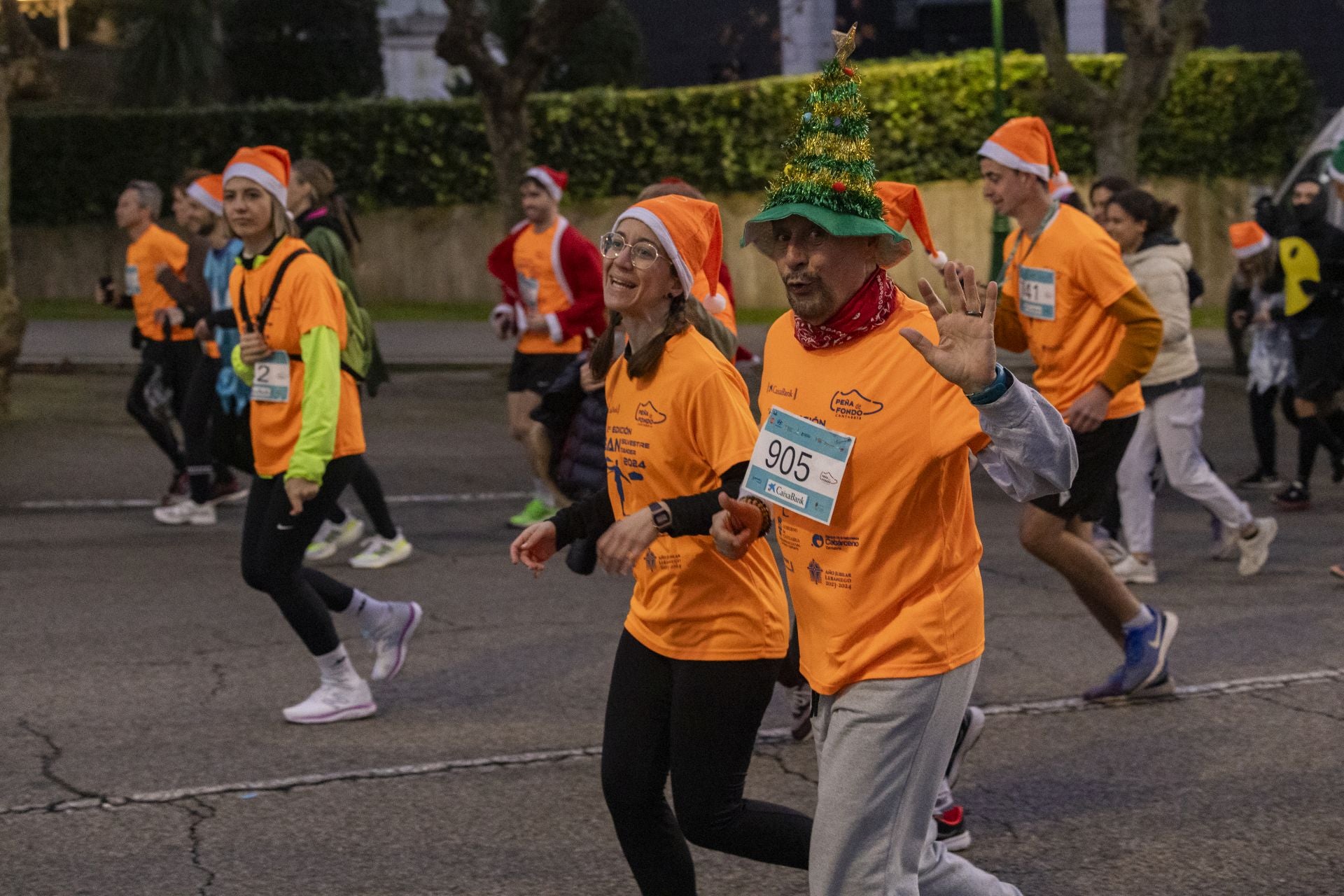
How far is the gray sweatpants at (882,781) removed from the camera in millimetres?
3178

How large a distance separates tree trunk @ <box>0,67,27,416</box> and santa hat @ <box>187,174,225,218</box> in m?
5.89

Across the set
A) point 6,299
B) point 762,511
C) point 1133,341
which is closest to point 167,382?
point 6,299

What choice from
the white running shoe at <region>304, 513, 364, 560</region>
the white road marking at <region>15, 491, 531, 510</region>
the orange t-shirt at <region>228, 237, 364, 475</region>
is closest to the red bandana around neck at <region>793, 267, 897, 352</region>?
the orange t-shirt at <region>228, 237, 364, 475</region>

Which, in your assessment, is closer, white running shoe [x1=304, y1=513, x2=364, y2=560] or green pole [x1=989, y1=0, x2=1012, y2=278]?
white running shoe [x1=304, y1=513, x2=364, y2=560]

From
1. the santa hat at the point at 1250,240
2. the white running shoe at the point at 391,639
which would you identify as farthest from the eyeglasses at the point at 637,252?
the santa hat at the point at 1250,240

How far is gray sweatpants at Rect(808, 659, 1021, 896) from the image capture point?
125 inches

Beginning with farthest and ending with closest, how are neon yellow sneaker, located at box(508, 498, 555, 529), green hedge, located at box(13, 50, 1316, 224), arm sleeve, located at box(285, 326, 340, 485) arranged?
green hedge, located at box(13, 50, 1316, 224) < neon yellow sneaker, located at box(508, 498, 555, 529) < arm sleeve, located at box(285, 326, 340, 485)

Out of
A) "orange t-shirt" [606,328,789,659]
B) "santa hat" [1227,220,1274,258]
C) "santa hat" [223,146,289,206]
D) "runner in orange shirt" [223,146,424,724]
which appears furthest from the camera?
"santa hat" [1227,220,1274,258]

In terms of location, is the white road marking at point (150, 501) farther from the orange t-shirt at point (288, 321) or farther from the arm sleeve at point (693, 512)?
the arm sleeve at point (693, 512)

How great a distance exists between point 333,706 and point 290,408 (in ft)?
3.33

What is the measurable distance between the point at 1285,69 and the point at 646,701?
959 inches

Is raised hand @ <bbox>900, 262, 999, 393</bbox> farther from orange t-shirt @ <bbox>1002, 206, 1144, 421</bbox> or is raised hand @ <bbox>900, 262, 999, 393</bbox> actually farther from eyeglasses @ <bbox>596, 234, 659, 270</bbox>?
orange t-shirt @ <bbox>1002, 206, 1144, 421</bbox>

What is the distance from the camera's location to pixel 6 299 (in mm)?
13961

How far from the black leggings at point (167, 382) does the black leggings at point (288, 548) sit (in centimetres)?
459
